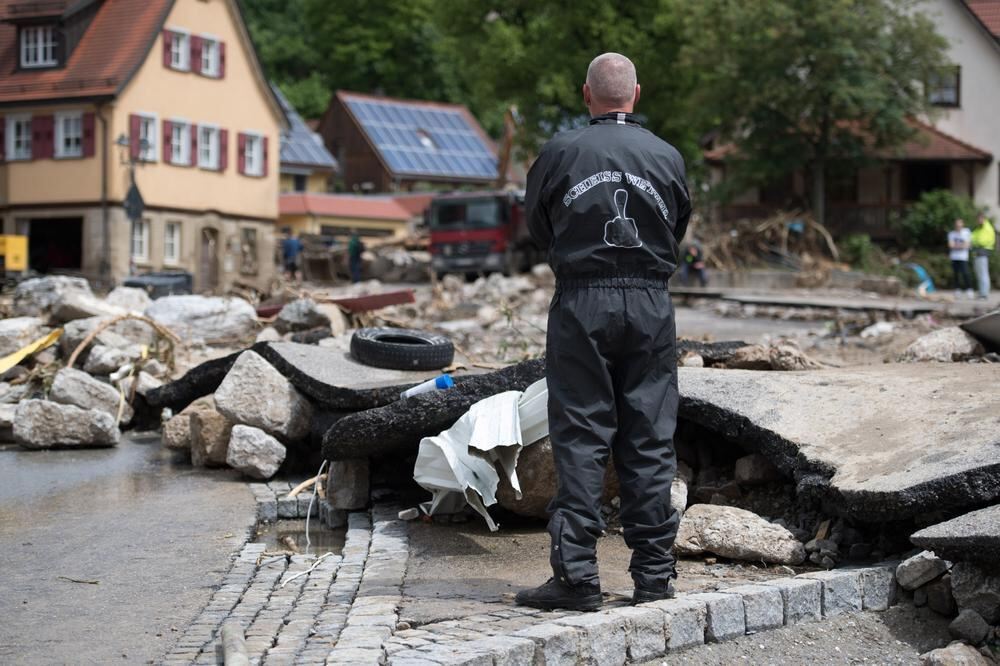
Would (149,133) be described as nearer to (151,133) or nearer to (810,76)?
(151,133)

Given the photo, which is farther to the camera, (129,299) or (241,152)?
(241,152)

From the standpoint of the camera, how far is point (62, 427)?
10.8 m

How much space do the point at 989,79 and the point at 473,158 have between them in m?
31.2

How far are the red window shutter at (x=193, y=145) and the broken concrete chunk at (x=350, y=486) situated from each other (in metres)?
35.1

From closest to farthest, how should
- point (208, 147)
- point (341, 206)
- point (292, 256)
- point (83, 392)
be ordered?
point (83, 392)
point (208, 147)
point (292, 256)
point (341, 206)

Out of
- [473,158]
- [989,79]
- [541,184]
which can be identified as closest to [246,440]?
[541,184]

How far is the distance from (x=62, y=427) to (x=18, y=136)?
106 ft

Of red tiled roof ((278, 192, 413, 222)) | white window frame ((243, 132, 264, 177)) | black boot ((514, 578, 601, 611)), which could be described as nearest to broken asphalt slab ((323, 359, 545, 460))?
black boot ((514, 578, 601, 611))

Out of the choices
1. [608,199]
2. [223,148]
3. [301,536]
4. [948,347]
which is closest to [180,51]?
[223,148]

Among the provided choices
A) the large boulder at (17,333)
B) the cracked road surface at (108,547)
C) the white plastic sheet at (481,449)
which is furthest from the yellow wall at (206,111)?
the white plastic sheet at (481,449)

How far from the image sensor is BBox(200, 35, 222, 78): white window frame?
139 feet

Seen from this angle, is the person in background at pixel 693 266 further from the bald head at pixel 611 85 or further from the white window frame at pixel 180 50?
the bald head at pixel 611 85

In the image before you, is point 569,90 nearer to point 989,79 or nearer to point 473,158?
point 989,79

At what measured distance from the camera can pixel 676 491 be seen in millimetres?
6922
